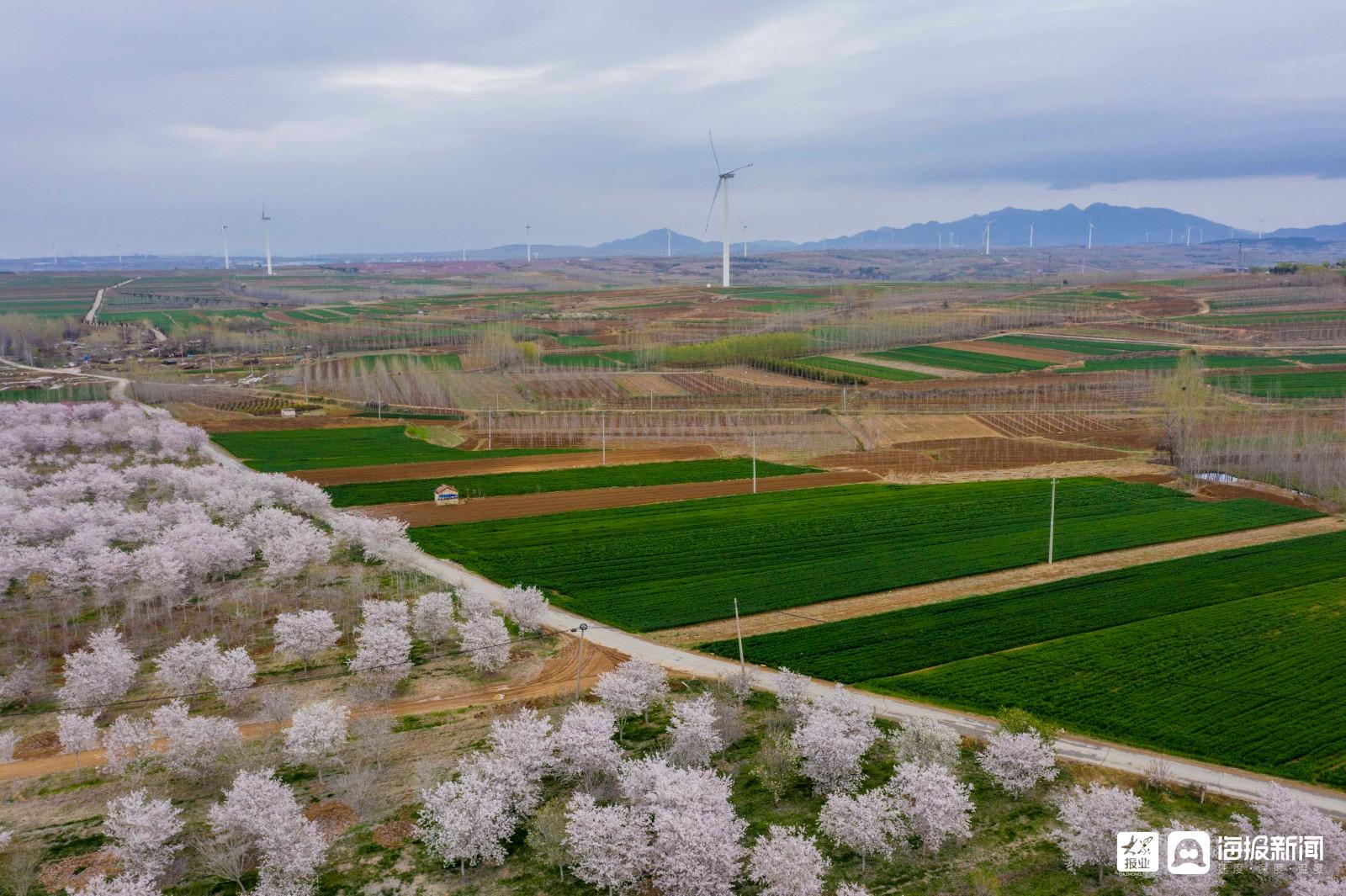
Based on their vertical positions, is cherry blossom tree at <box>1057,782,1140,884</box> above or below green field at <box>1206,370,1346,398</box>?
below

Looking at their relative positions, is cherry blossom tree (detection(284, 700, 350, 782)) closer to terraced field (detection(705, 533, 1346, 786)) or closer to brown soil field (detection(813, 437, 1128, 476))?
→ terraced field (detection(705, 533, 1346, 786))

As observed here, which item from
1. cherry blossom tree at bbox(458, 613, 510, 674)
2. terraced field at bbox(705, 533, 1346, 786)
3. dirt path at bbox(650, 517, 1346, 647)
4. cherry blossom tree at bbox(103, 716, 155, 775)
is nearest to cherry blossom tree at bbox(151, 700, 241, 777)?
cherry blossom tree at bbox(103, 716, 155, 775)

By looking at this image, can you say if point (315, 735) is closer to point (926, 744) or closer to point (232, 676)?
point (232, 676)

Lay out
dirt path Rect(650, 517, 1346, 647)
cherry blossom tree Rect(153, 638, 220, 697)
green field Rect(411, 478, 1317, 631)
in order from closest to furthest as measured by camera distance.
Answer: cherry blossom tree Rect(153, 638, 220, 697) < dirt path Rect(650, 517, 1346, 647) < green field Rect(411, 478, 1317, 631)

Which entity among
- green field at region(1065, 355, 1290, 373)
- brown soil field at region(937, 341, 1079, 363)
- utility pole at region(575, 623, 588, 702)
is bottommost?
utility pole at region(575, 623, 588, 702)

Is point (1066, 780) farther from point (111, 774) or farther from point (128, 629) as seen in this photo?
point (128, 629)

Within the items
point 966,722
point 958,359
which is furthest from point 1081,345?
point 966,722

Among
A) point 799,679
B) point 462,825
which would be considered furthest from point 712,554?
point 462,825
